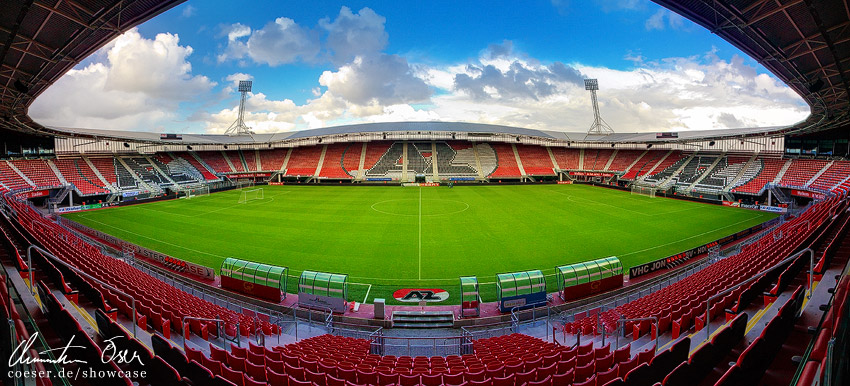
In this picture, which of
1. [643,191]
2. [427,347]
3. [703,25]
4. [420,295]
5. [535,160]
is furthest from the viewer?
[535,160]

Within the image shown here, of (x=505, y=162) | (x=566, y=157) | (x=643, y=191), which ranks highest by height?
(x=566, y=157)

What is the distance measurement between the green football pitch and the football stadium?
0.23 m

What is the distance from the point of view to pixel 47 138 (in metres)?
44.4

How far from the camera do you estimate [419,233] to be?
24.3 meters

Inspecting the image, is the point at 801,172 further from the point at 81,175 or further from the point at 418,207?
the point at 81,175

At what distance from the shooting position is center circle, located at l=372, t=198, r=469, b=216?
32.4m

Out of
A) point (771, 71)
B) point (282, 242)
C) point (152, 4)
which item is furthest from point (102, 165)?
point (771, 71)

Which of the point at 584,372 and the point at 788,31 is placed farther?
the point at 788,31

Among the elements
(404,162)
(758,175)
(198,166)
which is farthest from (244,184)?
(758,175)

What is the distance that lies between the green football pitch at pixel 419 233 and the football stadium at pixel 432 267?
23 centimetres

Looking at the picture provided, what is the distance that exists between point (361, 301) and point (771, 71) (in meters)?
24.0

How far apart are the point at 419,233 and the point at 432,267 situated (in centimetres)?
698

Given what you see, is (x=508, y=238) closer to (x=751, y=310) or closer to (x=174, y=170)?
(x=751, y=310)

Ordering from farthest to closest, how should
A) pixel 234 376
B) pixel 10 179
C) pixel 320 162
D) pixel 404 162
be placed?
pixel 320 162 → pixel 404 162 → pixel 10 179 → pixel 234 376
